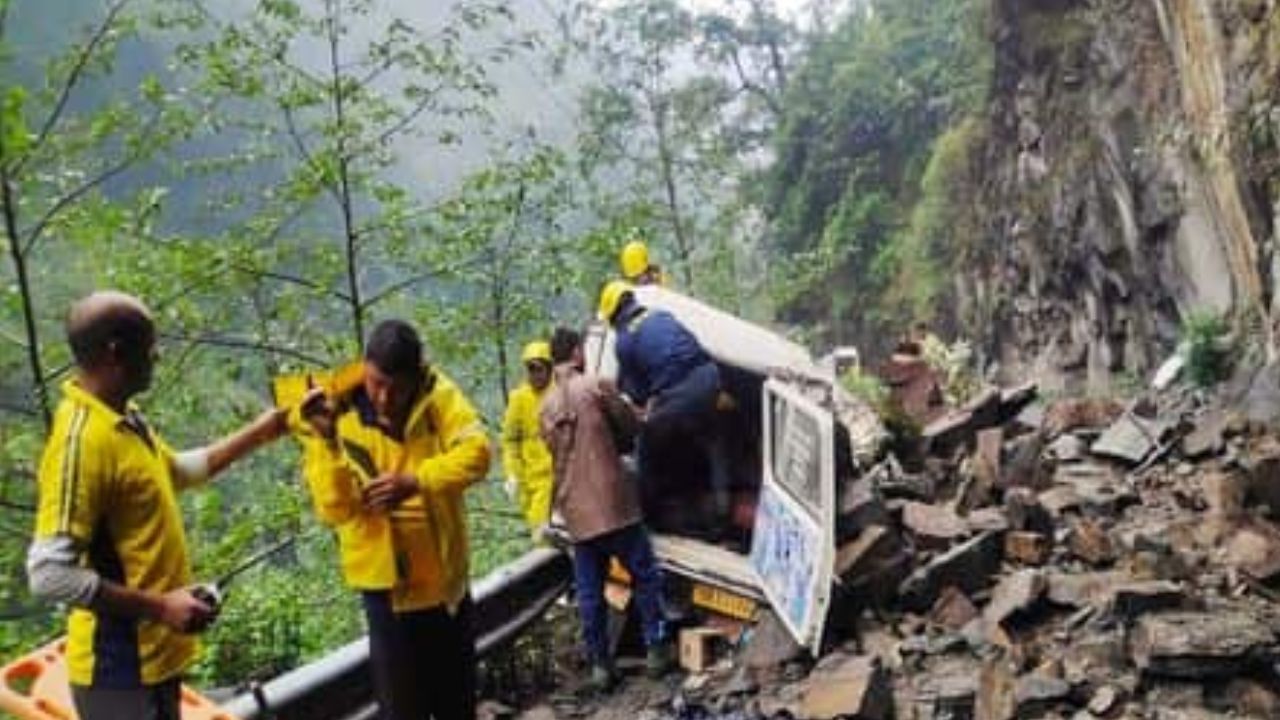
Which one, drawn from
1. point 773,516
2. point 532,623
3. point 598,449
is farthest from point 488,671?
point 773,516

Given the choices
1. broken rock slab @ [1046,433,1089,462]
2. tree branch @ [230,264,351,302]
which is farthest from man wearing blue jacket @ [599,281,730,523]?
tree branch @ [230,264,351,302]

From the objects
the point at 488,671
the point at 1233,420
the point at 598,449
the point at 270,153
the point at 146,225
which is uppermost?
the point at 270,153

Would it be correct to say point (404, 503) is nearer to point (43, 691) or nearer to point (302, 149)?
point (43, 691)

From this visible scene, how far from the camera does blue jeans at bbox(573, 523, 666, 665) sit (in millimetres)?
6070

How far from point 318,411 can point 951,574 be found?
3.68 m

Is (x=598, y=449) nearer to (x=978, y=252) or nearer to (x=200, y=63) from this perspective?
(x=200, y=63)

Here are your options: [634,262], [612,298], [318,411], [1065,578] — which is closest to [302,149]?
[634,262]

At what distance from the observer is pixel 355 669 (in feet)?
Result: 14.7

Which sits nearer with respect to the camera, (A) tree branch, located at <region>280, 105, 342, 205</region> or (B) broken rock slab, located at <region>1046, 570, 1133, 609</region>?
(B) broken rock slab, located at <region>1046, 570, 1133, 609</region>

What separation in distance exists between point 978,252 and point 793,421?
1796 cm

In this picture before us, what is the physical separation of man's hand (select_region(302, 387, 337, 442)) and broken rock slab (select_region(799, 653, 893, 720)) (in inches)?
95.2

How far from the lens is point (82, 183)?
8.77m

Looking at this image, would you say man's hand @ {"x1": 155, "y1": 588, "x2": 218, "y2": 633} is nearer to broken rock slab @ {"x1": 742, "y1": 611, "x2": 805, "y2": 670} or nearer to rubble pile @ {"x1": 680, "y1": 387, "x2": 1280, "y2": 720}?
Answer: rubble pile @ {"x1": 680, "y1": 387, "x2": 1280, "y2": 720}

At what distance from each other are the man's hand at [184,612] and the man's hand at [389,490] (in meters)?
0.96
